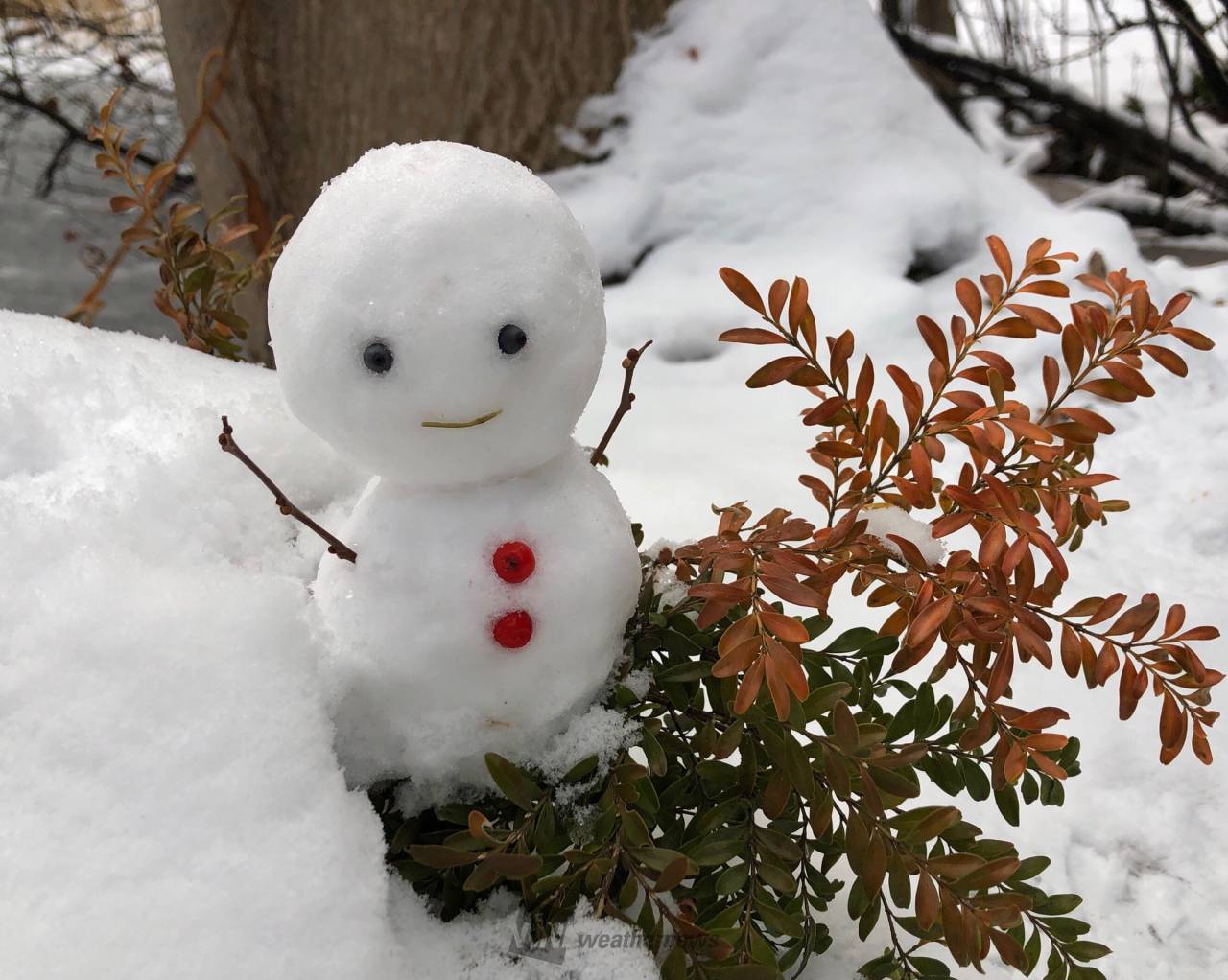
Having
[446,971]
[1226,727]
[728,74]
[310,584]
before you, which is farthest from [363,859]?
[728,74]

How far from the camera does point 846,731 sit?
0.60 m

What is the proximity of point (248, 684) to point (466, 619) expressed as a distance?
0.14 m

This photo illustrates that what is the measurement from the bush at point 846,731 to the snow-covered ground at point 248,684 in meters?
0.07

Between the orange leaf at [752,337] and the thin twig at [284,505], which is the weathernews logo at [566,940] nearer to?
the thin twig at [284,505]

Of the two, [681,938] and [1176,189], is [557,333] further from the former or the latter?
[1176,189]

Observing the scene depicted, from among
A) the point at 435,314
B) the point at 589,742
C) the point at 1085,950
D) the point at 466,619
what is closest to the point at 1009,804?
the point at 1085,950

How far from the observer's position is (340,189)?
670 millimetres

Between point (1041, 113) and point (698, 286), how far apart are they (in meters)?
2.83

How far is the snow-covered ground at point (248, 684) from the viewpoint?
54cm

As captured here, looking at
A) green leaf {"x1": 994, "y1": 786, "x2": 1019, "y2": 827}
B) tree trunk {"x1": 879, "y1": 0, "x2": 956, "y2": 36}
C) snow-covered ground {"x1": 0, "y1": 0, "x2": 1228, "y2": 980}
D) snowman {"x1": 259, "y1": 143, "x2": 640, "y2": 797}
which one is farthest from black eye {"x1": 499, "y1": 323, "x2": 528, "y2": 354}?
tree trunk {"x1": 879, "y1": 0, "x2": 956, "y2": 36}

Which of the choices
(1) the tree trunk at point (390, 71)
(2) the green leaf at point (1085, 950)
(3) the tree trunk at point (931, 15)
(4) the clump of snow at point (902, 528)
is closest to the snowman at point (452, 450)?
(4) the clump of snow at point (902, 528)

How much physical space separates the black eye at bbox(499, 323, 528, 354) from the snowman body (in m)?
0.12

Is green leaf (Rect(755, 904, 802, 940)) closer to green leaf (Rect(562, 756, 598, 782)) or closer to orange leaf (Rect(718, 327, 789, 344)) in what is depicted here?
green leaf (Rect(562, 756, 598, 782))

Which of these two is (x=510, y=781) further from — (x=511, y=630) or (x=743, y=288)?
(x=743, y=288)
